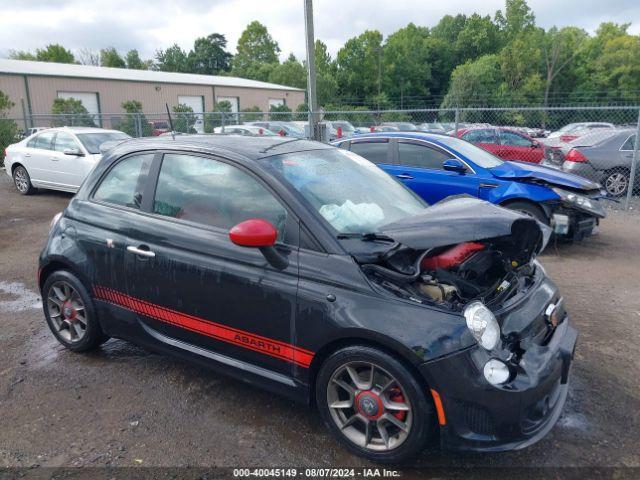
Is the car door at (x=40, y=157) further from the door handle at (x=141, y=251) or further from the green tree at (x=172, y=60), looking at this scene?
the green tree at (x=172, y=60)

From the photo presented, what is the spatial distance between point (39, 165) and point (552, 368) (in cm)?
1161

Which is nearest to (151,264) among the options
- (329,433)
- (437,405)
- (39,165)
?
(329,433)

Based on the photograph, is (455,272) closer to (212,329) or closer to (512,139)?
(212,329)

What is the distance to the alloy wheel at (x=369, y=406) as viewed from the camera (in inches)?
104

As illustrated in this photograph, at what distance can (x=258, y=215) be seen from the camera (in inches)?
121

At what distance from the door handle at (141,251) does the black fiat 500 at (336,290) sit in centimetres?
1

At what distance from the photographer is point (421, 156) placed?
24.2 feet

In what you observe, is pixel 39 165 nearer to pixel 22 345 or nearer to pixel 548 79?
pixel 22 345

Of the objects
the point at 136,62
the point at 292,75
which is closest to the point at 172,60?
the point at 136,62

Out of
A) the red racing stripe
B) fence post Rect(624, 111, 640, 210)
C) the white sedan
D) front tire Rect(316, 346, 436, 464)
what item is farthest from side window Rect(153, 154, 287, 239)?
fence post Rect(624, 111, 640, 210)

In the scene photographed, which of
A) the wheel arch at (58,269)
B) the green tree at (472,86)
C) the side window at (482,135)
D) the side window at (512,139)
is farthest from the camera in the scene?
the green tree at (472,86)

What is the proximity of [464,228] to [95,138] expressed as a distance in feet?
33.0

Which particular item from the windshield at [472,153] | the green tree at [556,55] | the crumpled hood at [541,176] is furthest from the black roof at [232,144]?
the green tree at [556,55]

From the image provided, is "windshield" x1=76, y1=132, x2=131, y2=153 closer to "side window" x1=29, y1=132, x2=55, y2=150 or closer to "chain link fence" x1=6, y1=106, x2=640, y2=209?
"side window" x1=29, y1=132, x2=55, y2=150
